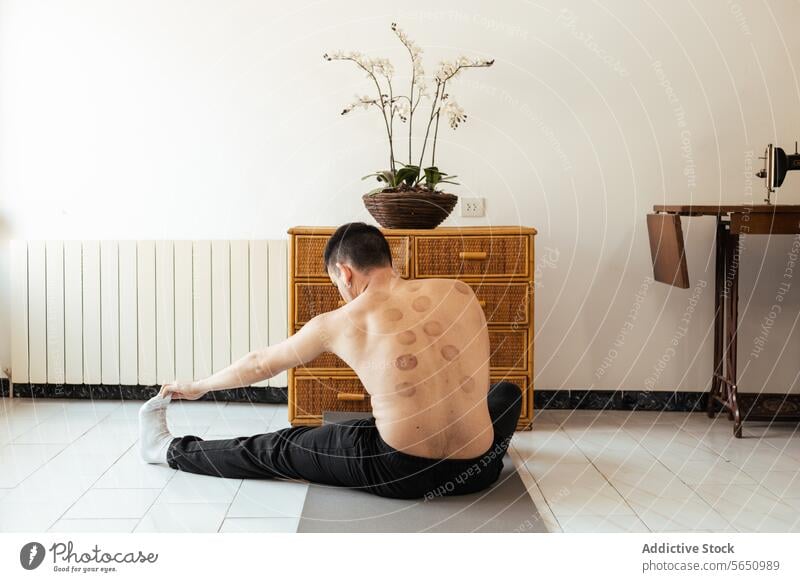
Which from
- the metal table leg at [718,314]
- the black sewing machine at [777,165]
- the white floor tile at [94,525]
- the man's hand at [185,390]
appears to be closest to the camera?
the white floor tile at [94,525]

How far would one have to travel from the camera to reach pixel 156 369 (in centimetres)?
429

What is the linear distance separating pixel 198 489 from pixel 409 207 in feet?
4.71

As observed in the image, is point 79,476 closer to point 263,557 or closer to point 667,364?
point 263,557

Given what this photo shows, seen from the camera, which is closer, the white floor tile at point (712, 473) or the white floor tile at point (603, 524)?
→ the white floor tile at point (603, 524)

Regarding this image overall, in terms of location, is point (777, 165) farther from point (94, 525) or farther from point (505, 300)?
point (94, 525)

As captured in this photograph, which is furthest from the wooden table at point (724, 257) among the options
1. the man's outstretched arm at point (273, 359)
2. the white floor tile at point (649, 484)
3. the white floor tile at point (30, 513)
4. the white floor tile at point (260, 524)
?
the white floor tile at point (30, 513)

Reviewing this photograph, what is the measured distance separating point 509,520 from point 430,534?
32cm

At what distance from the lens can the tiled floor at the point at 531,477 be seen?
2.72 metres

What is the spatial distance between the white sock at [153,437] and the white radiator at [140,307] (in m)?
1.03

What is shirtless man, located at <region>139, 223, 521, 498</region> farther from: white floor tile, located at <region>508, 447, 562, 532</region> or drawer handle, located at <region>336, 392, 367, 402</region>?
drawer handle, located at <region>336, 392, 367, 402</region>

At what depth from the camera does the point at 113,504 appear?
9.30ft

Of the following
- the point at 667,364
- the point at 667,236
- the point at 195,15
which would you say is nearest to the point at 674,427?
the point at 667,364

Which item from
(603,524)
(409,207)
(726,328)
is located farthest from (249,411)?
(726,328)

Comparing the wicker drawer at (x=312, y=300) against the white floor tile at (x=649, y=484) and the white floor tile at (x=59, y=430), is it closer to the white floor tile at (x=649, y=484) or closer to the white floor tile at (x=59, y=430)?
the white floor tile at (x=59, y=430)
